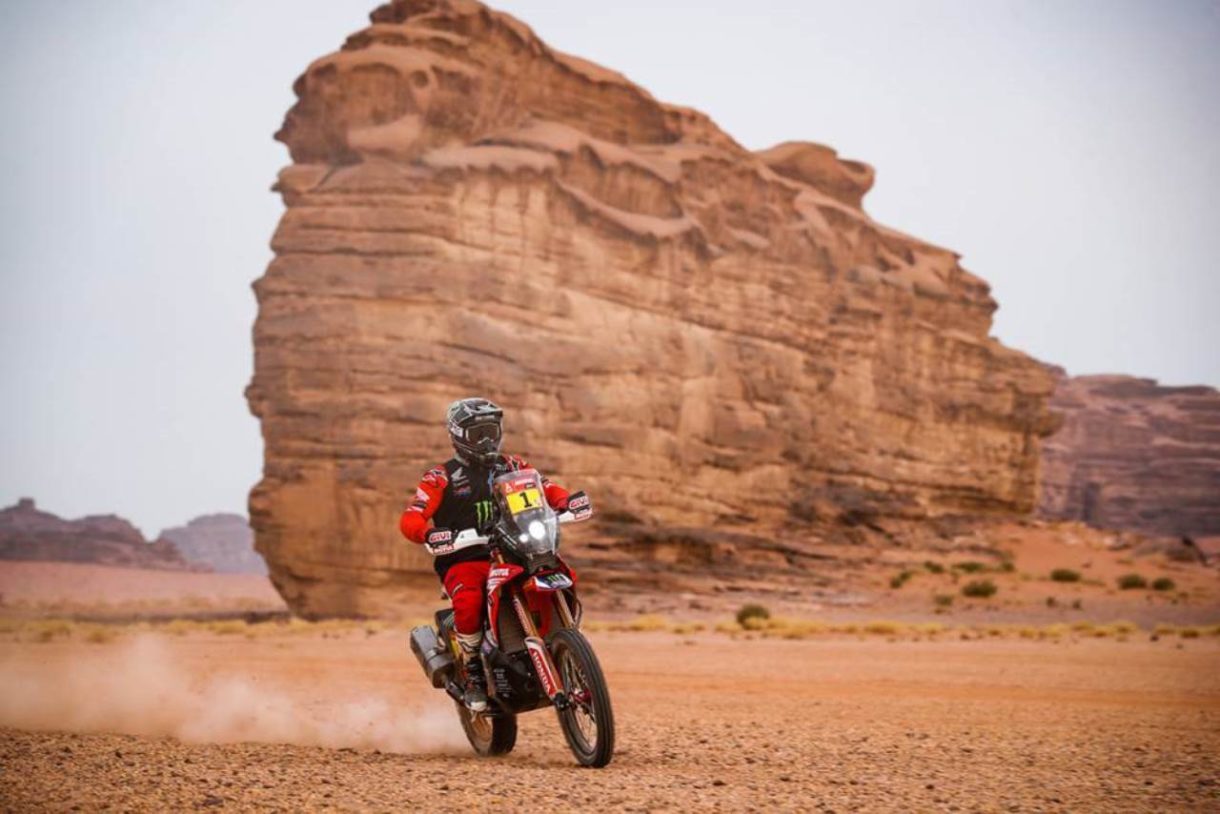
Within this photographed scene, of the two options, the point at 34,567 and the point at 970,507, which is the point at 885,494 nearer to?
the point at 970,507

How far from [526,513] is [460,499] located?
911 mm

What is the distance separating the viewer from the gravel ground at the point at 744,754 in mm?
6633

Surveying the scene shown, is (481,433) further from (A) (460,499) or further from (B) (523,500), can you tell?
(B) (523,500)

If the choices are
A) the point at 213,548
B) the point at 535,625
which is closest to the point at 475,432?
the point at 535,625

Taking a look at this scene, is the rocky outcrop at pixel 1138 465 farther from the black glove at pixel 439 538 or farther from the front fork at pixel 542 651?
the black glove at pixel 439 538

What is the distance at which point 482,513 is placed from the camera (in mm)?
8906

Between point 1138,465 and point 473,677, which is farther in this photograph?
point 1138,465

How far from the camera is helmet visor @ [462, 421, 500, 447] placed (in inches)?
349

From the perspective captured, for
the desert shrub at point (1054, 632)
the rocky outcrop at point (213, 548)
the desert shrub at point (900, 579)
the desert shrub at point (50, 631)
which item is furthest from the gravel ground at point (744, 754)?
the rocky outcrop at point (213, 548)

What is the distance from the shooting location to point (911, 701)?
1485 cm

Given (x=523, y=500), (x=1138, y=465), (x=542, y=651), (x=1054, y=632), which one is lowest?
(x=1054, y=632)

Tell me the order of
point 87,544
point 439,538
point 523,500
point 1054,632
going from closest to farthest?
point 523,500, point 439,538, point 1054,632, point 87,544

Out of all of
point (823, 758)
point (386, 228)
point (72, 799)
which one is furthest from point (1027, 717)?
point (386, 228)

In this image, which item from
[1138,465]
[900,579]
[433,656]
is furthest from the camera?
[1138,465]
